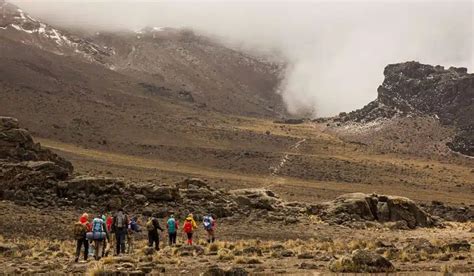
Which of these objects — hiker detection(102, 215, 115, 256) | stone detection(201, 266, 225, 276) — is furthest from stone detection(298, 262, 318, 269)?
hiker detection(102, 215, 115, 256)

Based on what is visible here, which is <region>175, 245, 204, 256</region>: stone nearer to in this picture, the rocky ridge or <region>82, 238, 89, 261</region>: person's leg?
<region>82, 238, 89, 261</region>: person's leg

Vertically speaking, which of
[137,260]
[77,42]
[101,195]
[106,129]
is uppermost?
[77,42]

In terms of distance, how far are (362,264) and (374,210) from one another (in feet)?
94.4

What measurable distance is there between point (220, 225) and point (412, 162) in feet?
220

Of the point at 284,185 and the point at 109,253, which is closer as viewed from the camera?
the point at 109,253

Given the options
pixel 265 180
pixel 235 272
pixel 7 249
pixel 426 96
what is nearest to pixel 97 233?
pixel 7 249

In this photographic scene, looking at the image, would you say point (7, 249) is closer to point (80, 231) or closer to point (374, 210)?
point (80, 231)

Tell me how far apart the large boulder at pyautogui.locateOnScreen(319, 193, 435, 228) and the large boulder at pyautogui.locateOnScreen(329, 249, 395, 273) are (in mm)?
24830

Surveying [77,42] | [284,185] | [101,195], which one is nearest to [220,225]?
[101,195]

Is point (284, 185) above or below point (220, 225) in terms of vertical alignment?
above

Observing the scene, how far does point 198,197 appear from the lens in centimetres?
4131

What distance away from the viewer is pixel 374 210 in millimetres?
44438

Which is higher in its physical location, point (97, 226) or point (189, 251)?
point (97, 226)

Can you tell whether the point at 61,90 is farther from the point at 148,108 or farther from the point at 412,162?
the point at 412,162
